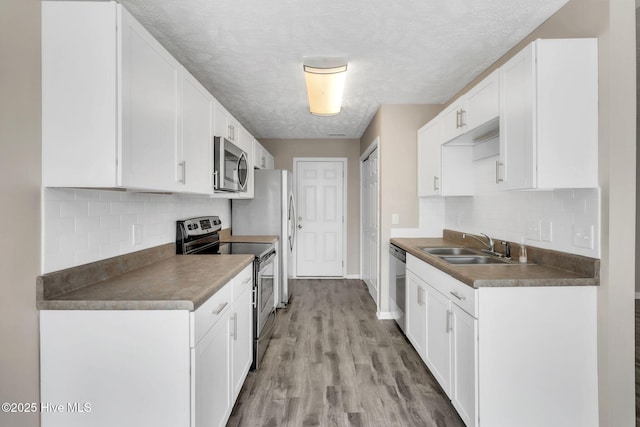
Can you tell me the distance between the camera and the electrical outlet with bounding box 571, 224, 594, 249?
1.72m

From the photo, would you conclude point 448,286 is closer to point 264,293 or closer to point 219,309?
point 219,309

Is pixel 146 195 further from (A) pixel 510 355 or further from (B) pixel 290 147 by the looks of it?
(B) pixel 290 147

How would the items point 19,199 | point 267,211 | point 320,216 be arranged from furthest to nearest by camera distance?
point 320,216
point 267,211
point 19,199

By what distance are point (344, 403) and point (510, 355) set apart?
1.06m

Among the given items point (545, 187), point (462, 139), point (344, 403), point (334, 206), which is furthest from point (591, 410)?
point (334, 206)

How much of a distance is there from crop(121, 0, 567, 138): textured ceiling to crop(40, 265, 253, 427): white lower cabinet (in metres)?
1.69

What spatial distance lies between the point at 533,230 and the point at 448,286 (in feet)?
2.40

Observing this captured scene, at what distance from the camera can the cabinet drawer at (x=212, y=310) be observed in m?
1.39

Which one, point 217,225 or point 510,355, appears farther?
point 217,225

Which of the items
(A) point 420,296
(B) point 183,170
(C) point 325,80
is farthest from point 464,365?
(C) point 325,80

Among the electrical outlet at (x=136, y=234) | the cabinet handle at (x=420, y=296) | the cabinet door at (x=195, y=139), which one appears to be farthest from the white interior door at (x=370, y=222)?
the electrical outlet at (x=136, y=234)

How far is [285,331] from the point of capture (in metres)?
3.36

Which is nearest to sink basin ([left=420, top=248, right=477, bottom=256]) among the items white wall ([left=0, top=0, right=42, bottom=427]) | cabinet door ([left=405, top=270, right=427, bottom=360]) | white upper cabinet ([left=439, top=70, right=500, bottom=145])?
cabinet door ([left=405, top=270, right=427, bottom=360])

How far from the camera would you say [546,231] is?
210 cm
